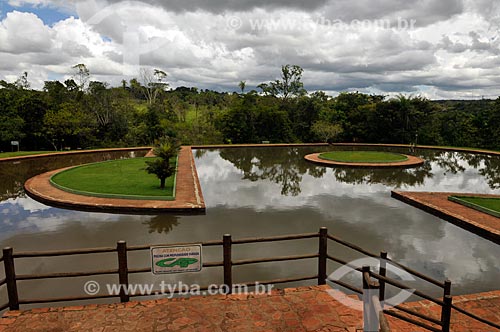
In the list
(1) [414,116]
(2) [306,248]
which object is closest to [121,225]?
(2) [306,248]

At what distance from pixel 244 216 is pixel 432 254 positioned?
446cm

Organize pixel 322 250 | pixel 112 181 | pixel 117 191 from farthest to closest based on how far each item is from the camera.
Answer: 1. pixel 112 181
2. pixel 117 191
3. pixel 322 250

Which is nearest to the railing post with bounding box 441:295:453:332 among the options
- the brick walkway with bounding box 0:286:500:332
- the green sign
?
the brick walkway with bounding box 0:286:500:332

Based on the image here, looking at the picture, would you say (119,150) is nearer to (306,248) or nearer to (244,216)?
(244,216)

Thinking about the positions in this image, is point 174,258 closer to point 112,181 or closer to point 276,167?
point 112,181

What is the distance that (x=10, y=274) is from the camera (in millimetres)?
4039

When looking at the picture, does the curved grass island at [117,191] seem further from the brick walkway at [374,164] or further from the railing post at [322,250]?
the brick walkway at [374,164]

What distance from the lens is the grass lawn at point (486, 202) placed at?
9.41 meters

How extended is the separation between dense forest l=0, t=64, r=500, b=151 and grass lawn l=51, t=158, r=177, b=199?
9476mm

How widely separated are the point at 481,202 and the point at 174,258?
377 inches

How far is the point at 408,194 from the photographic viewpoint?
36.5 ft

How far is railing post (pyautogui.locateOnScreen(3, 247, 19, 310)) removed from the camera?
392cm

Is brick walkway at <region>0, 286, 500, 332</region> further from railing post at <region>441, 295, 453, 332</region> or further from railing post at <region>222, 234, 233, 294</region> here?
railing post at <region>441, 295, 453, 332</region>

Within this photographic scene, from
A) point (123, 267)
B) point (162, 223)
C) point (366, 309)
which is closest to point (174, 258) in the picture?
point (123, 267)
